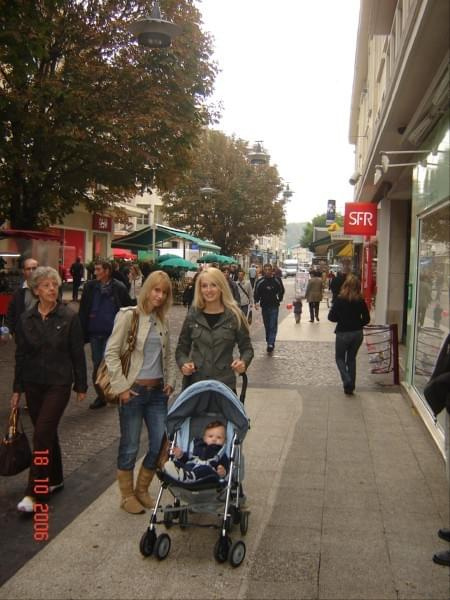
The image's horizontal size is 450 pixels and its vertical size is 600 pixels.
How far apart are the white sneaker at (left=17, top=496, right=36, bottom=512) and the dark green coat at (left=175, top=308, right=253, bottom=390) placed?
143 cm

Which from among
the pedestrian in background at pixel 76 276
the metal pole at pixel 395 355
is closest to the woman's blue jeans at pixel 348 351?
the metal pole at pixel 395 355

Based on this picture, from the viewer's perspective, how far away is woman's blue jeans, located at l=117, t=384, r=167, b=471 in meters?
4.44

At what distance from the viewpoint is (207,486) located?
3639 mm

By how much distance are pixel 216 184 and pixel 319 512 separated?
1694 inches

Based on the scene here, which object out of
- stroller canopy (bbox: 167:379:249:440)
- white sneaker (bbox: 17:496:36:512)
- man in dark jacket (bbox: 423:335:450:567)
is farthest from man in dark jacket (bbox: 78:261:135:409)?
man in dark jacket (bbox: 423:335:450:567)

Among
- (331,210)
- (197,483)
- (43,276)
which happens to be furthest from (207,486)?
(331,210)

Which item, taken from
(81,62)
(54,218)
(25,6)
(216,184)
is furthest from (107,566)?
(216,184)

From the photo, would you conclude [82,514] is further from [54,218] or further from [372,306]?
[372,306]

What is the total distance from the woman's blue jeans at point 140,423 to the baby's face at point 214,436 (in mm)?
551

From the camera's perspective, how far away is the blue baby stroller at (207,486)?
3645 millimetres

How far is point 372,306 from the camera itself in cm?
2341

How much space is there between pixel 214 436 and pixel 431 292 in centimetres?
423
